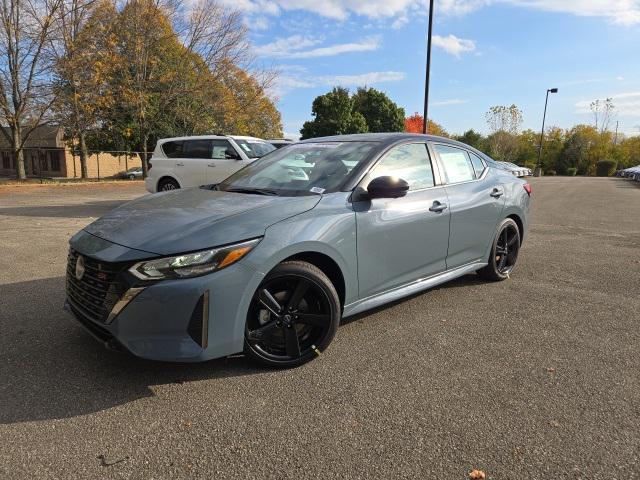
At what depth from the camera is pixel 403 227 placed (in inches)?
145

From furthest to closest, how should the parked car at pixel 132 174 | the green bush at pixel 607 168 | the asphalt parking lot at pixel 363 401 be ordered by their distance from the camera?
the green bush at pixel 607 168, the parked car at pixel 132 174, the asphalt parking lot at pixel 363 401

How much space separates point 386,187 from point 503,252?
2.46m

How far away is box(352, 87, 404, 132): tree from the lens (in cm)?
5544

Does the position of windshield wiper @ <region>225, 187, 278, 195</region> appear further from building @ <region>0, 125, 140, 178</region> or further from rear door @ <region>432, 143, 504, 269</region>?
building @ <region>0, 125, 140, 178</region>

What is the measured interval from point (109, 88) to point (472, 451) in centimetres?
2473

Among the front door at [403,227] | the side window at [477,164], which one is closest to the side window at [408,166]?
the front door at [403,227]

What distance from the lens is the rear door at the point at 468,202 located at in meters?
4.31

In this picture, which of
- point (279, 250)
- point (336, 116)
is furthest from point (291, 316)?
point (336, 116)

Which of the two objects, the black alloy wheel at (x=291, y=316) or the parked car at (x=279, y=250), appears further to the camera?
the black alloy wheel at (x=291, y=316)

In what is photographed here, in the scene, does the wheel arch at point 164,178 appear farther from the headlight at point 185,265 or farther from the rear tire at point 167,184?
the headlight at point 185,265

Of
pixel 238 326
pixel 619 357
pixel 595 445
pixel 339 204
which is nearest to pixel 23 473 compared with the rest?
pixel 238 326

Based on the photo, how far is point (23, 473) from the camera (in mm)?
2088

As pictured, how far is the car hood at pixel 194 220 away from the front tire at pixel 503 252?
2.61m

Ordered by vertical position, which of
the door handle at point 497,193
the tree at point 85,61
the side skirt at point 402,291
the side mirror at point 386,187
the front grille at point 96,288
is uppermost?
the tree at point 85,61
